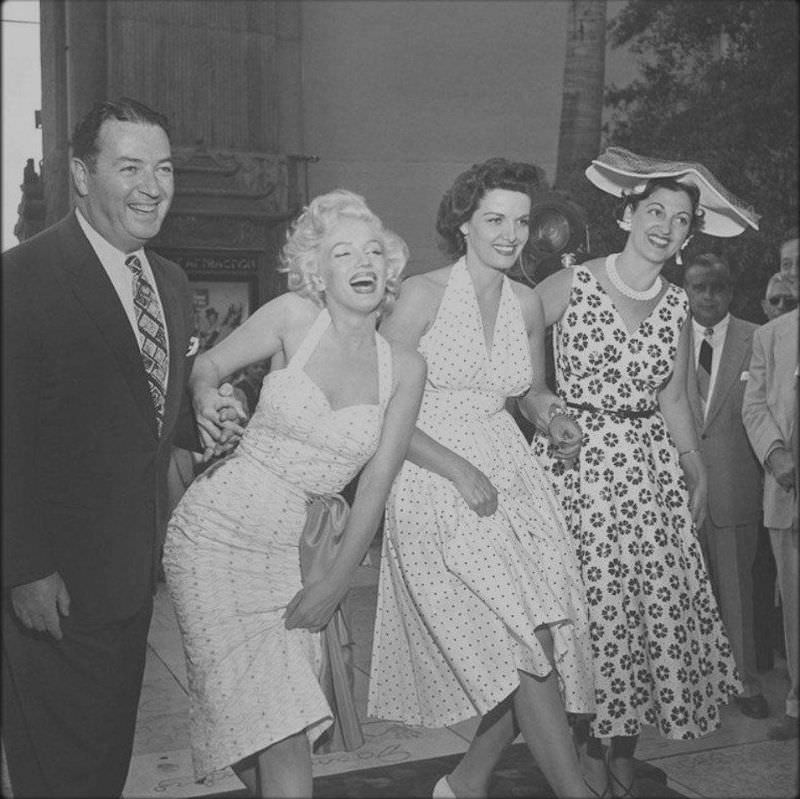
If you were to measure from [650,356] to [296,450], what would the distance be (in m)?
1.45

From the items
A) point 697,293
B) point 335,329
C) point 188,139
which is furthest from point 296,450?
point 188,139

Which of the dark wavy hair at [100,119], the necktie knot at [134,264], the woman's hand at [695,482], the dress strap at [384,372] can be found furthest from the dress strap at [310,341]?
the woman's hand at [695,482]

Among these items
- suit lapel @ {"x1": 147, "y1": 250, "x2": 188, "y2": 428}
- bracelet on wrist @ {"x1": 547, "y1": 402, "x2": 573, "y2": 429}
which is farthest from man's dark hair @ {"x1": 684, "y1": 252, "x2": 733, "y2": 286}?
suit lapel @ {"x1": 147, "y1": 250, "x2": 188, "y2": 428}

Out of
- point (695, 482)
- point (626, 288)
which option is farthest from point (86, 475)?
point (695, 482)

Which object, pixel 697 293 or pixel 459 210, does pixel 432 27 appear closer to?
pixel 697 293

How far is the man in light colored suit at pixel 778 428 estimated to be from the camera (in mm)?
4801

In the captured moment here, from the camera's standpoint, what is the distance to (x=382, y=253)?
11.3ft

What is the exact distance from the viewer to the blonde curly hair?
3.44 metres

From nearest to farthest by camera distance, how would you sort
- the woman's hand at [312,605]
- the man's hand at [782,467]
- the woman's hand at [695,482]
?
the woman's hand at [312,605] → the woman's hand at [695,482] → the man's hand at [782,467]

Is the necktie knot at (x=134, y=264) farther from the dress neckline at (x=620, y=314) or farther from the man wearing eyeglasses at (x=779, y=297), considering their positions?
the man wearing eyeglasses at (x=779, y=297)

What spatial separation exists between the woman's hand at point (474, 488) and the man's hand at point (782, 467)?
1.48 m

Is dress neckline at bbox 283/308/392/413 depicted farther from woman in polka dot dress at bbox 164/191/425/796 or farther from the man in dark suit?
the man in dark suit

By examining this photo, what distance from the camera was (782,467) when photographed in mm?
4773

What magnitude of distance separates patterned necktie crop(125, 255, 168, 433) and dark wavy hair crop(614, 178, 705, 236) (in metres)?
1.74
